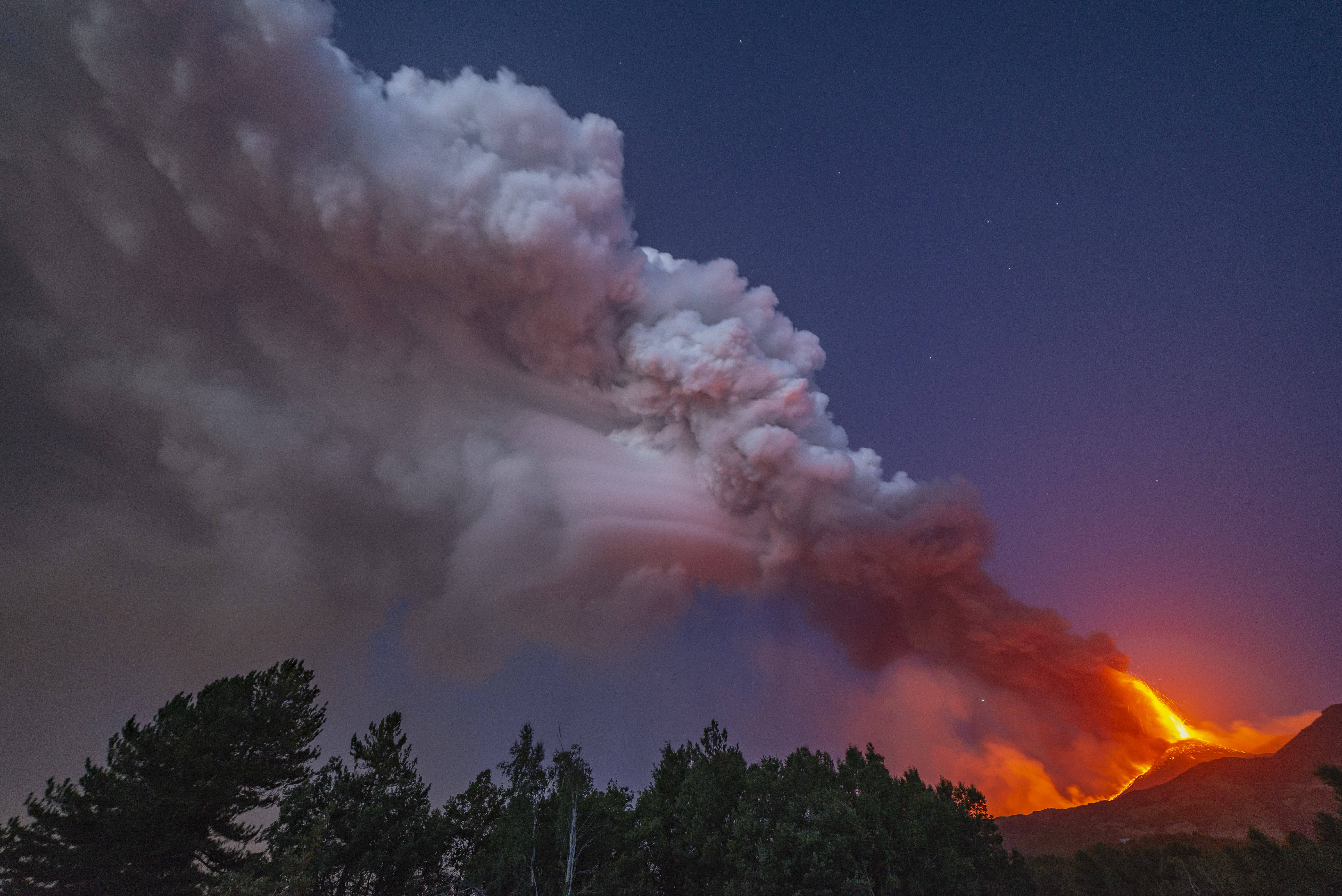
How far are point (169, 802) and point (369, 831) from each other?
846 cm

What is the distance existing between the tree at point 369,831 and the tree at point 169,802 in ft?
6.03

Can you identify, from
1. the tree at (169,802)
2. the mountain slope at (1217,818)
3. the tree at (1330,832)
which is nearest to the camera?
the tree at (169,802)

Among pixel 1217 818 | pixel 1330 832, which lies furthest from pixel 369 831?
pixel 1217 818

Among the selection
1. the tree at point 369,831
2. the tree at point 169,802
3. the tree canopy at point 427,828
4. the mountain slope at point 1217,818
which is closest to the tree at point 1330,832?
the tree canopy at point 427,828

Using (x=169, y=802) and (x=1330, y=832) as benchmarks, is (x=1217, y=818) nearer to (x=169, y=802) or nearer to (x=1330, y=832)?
(x=1330, y=832)

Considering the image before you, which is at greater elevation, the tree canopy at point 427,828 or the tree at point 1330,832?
the tree canopy at point 427,828

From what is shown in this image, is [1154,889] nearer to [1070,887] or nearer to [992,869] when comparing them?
[1070,887]

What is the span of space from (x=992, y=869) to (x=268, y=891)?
46.0 m

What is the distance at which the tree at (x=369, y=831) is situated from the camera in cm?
2722

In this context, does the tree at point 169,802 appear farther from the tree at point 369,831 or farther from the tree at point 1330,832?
the tree at point 1330,832

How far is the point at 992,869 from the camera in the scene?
137 ft

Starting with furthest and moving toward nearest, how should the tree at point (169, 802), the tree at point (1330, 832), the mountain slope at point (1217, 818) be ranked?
the mountain slope at point (1217, 818)
the tree at point (1330, 832)
the tree at point (169, 802)

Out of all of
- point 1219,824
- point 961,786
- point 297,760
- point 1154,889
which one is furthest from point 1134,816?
point 297,760

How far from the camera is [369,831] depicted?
28.4 m
